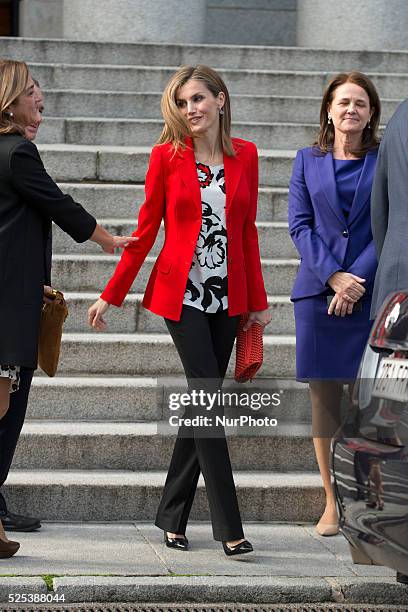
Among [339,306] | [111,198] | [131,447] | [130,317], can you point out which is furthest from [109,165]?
[339,306]

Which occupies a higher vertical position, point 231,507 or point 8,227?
point 8,227

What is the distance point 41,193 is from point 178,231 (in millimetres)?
648

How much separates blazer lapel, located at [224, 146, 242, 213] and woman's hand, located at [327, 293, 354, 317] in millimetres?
722

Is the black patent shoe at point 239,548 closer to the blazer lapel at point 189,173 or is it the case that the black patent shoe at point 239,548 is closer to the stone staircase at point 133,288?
the stone staircase at point 133,288

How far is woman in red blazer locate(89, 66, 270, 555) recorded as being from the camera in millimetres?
5902

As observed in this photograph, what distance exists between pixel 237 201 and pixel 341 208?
25.3 inches

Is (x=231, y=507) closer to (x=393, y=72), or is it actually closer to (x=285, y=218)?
(x=285, y=218)

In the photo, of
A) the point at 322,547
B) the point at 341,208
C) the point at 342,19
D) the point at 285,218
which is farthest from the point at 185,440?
the point at 342,19

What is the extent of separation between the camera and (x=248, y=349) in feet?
20.1

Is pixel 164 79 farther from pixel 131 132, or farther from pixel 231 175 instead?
pixel 231 175

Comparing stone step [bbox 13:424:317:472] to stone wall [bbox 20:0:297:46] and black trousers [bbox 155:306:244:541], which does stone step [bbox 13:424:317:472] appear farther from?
stone wall [bbox 20:0:297:46]

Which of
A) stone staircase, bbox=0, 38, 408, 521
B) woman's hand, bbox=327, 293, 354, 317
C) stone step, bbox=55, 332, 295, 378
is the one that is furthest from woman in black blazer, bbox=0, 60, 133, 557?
stone step, bbox=55, 332, 295, 378

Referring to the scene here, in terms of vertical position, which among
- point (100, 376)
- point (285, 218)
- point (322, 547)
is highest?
point (285, 218)

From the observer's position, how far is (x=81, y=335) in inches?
307
